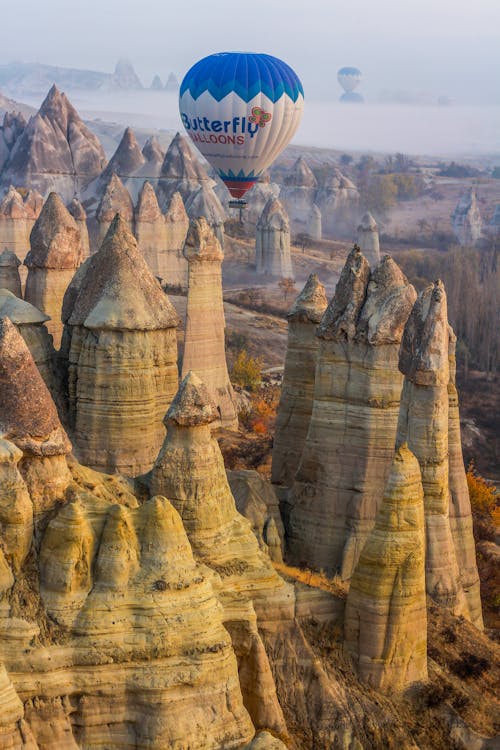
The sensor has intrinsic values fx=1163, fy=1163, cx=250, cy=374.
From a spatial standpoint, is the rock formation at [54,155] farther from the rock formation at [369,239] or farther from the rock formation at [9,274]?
the rock formation at [9,274]

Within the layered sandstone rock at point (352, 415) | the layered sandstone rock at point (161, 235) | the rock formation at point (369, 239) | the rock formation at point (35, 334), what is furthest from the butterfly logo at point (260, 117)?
the rock formation at point (369, 239)

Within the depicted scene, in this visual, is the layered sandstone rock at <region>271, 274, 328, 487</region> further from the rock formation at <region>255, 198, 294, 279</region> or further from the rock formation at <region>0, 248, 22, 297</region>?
the rock formation at <region>255, 198, 294, 279</region>

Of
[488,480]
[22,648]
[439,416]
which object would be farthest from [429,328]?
[488,480]

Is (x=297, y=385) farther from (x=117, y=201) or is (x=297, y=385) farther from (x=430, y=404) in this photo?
(x=117, y=201)

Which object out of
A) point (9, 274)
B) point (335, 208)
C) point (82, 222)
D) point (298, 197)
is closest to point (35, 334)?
point (9, 274)

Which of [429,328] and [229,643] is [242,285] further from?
[229,643]

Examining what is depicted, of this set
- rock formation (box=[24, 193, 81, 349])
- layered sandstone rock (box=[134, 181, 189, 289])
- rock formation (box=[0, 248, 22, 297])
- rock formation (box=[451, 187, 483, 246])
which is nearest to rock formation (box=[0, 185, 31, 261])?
layered sandstone rock (box=[134, 181, 189, 289])

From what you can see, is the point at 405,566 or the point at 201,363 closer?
the point at 405,566
